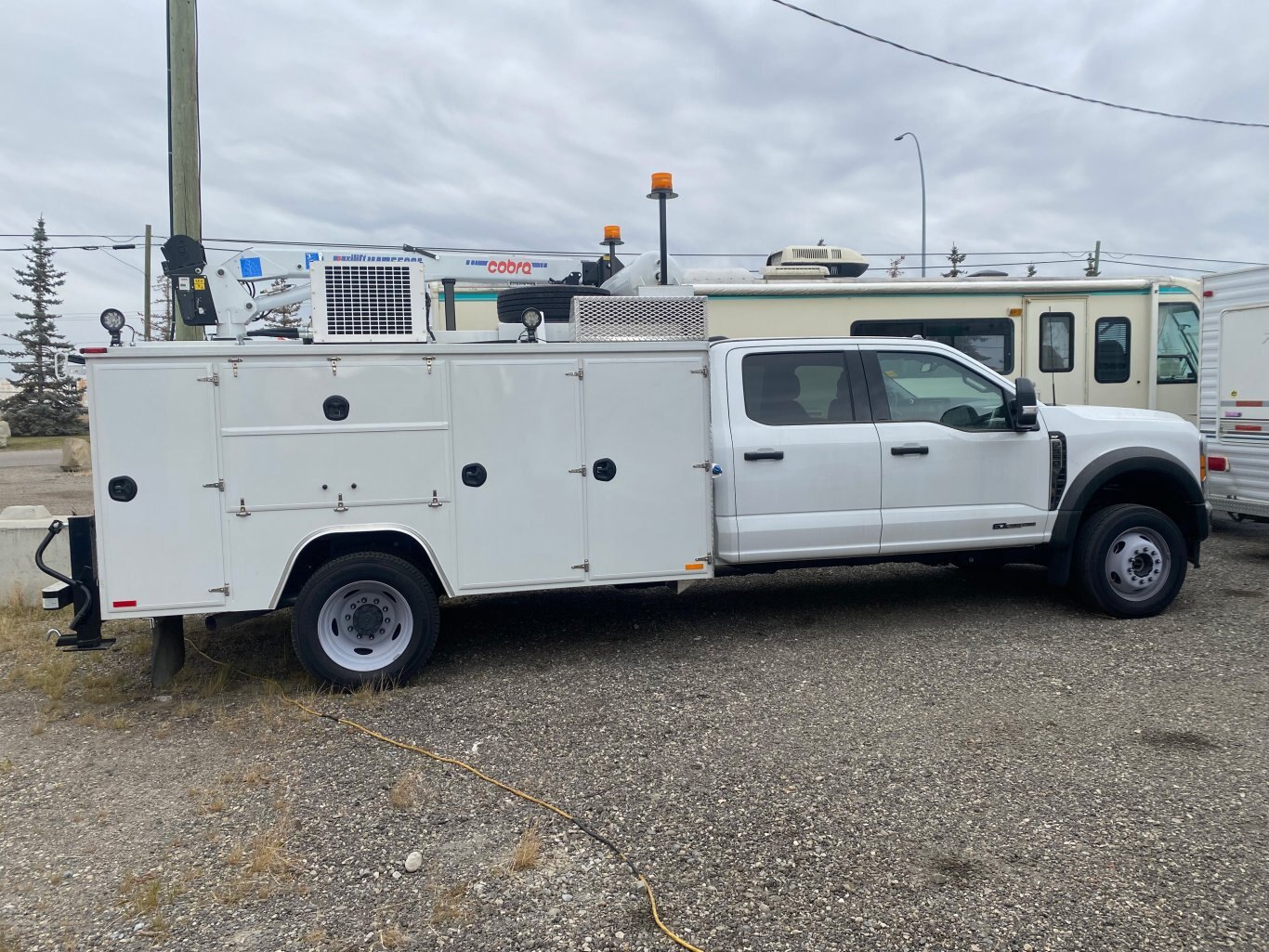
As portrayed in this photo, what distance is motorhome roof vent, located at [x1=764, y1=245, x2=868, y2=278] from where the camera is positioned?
1133 cm

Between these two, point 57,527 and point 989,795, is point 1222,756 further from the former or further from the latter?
point 57,527

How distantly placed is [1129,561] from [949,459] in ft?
5.25

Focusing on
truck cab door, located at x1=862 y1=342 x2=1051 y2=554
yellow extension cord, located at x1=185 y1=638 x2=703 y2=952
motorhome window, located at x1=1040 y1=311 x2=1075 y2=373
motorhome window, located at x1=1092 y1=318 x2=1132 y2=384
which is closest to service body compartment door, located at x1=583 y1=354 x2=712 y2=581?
truck cab door, located at x1=862 y1=342 x2=1051 y2=554

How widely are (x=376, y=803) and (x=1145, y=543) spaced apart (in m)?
5.59

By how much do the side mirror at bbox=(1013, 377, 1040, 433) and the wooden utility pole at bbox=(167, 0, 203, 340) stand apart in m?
6.90

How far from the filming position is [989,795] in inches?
161

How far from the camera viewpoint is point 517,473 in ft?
18.9

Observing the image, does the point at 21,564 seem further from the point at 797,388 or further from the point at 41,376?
the point at 41,376

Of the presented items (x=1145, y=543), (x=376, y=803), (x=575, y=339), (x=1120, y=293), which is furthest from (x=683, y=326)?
(x=1120, y=293)

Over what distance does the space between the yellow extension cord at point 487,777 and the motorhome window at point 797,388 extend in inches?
117

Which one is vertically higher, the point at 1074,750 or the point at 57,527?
Result: the point at 57,527

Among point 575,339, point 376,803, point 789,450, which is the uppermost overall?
point 575,339

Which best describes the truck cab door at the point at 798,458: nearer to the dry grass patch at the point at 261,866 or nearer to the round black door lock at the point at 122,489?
the dry grass patch at the point at 261,866

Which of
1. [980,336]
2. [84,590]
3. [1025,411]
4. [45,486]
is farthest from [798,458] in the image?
[45,486]
